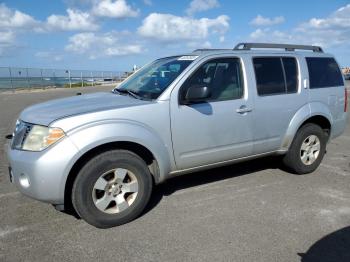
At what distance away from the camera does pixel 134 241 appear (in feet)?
10.6

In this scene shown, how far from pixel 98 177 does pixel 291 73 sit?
120 inches

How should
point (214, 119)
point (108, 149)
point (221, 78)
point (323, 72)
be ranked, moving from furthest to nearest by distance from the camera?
point (323, 72) < point (221, 78) < point (214, 119) < point (108, 149)

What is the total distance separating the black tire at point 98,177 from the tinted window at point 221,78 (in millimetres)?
1138

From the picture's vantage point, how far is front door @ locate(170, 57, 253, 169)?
3787mm

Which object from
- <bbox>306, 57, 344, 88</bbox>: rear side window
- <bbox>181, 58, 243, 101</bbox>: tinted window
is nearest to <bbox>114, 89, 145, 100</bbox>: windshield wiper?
<bbox>181, 58, 243, 101</bbox>: tinted window

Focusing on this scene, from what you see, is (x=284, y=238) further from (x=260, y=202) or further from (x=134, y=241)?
(x=134, y=241)

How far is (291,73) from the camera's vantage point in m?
4.75

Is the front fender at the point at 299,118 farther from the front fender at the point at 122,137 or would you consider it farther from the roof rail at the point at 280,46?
the front fender at the point at 122,137

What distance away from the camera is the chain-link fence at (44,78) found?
85.9 ft

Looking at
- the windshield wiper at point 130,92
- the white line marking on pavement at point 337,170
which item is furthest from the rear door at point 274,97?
the windshield wiper at point 130,92

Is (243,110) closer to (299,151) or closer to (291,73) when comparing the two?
(291,73)

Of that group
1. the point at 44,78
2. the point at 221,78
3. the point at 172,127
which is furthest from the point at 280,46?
the point at 44,78

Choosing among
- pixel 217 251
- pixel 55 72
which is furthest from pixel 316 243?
pixel 55 72

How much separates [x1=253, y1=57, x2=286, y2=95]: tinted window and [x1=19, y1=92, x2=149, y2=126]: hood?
5.42 feet
